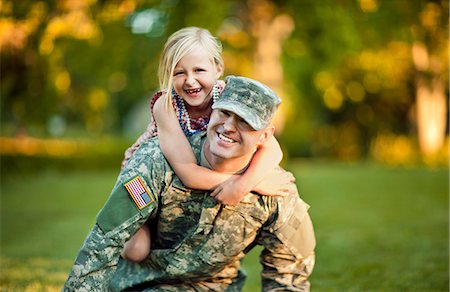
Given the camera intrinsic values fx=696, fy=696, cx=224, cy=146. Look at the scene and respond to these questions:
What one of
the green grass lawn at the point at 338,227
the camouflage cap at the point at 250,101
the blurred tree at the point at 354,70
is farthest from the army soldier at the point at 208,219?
the blurred tree at the point at 354,70

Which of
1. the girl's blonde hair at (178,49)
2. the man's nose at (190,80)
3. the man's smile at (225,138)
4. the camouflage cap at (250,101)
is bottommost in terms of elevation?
the man's smile at (225,138)

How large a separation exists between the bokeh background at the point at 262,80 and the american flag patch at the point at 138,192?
2.18m

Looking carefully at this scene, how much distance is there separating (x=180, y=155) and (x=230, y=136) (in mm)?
324

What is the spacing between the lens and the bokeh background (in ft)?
23.5

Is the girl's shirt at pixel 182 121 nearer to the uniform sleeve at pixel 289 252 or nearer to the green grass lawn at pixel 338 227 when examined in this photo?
the uniform sleeve at pixel 289 252

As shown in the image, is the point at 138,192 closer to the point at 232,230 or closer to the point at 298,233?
the point at 232,230

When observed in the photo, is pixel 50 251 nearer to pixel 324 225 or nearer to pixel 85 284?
pixel 324 225

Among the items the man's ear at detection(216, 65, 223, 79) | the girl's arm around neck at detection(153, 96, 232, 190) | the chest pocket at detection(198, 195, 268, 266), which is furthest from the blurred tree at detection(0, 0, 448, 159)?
the chest pocket at detection(198, 195, 268, 266)

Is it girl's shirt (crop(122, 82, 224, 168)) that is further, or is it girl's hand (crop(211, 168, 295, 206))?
girl's shirt (crop(122, 82, 224, 168))

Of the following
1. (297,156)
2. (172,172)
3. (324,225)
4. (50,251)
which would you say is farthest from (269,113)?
(297,156)

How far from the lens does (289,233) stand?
138 inches

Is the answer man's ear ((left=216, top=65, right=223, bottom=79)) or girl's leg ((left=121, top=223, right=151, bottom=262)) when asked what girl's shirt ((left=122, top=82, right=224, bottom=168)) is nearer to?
man's ear ((left=216, top=65, right=223, bottom=79))

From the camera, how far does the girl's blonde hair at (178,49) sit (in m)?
3.46

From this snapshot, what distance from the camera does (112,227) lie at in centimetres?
339
